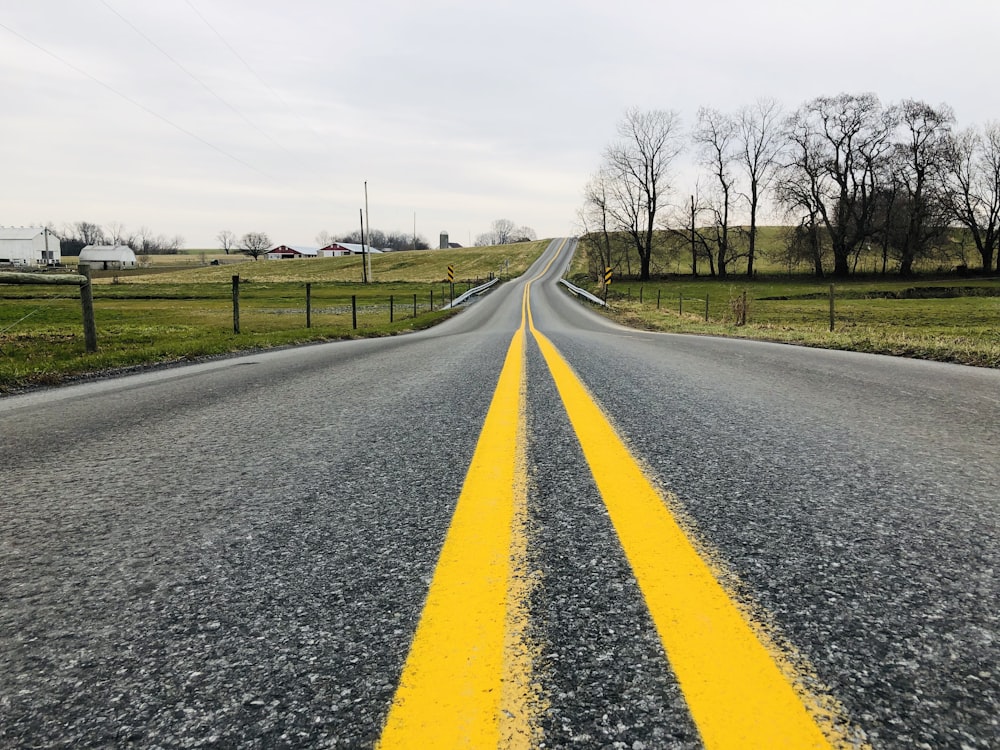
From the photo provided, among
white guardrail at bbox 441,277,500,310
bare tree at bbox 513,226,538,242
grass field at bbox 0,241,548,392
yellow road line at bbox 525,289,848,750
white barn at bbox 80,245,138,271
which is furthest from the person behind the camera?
bare tree at bbox 513,226,538,242

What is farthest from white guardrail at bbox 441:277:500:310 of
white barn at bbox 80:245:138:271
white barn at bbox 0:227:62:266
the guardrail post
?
white barn at bbox 80:245:138:271

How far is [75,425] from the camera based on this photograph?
3.19 metres

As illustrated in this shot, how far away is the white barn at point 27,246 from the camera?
273 ft

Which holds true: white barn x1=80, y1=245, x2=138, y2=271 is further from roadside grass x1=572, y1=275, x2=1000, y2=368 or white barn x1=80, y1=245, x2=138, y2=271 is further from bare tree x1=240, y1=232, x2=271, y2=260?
roadside grass x1=572, y1=275, x2=1000, y2=368

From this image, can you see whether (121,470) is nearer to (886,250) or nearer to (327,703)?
(327,703)

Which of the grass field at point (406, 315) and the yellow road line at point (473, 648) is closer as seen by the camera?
the yellow road line at point (473, 648)

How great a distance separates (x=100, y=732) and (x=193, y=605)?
14.5 inches

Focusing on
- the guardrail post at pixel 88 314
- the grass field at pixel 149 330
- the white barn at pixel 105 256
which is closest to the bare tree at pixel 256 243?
the white barn at pixel 105 256

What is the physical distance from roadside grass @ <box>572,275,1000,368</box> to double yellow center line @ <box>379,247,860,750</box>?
7.39 meters

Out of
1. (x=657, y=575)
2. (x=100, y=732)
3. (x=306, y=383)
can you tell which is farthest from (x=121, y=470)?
(x=306, y=383)

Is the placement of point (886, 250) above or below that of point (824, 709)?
above

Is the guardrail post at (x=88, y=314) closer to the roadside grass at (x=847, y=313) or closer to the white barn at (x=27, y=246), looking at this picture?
the roadside grass at (x=847, y=313)

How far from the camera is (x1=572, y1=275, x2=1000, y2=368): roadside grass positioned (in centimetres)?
888

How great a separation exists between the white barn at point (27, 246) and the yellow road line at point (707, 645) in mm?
105816
